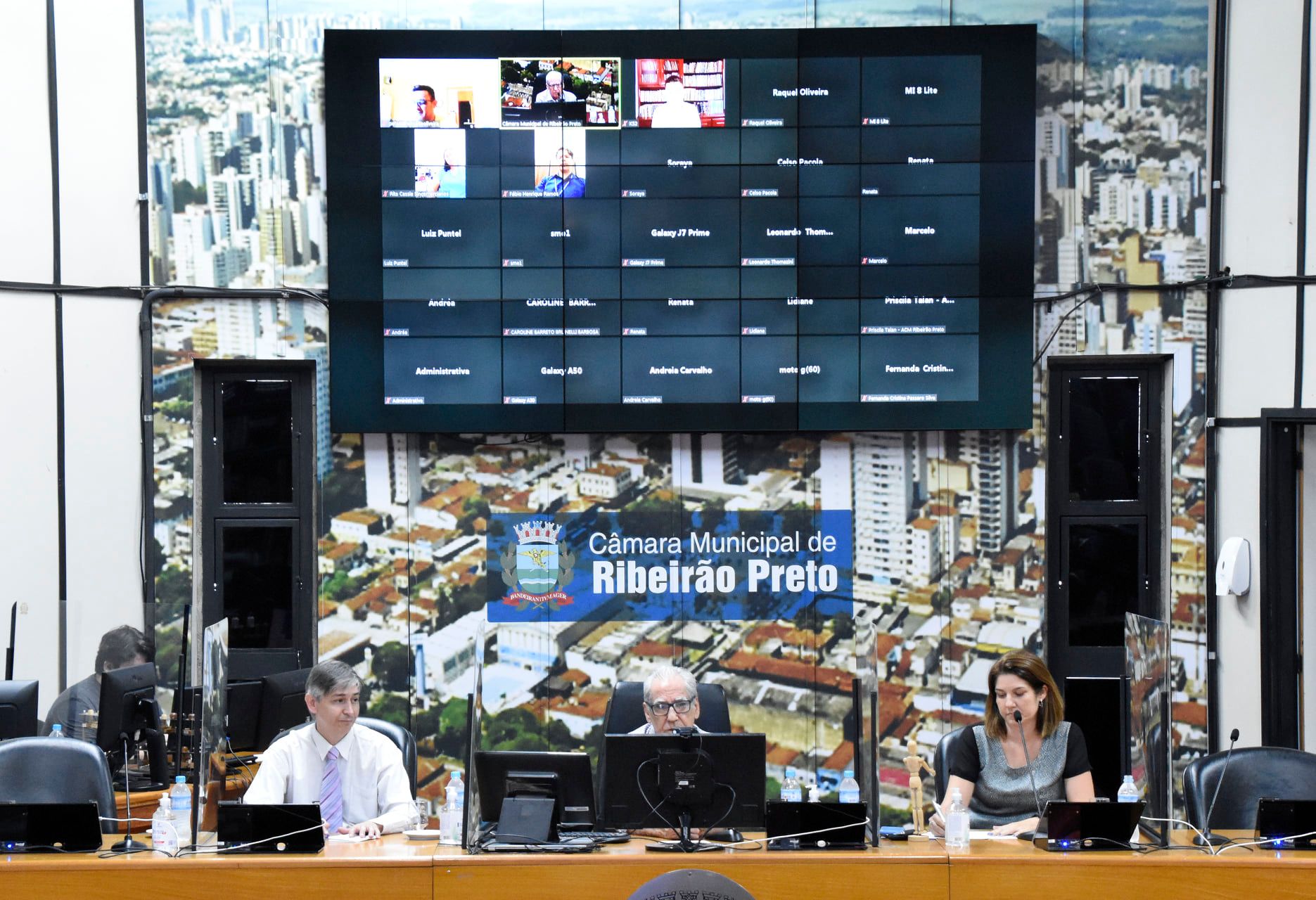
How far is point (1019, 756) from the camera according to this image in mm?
3941

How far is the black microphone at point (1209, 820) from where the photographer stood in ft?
11.6

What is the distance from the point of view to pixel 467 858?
334 cm

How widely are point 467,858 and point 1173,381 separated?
4024mm

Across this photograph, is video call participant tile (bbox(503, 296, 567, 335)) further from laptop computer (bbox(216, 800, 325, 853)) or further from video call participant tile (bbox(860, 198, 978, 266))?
laptop computer (bbox(216, 800, 325, 853))

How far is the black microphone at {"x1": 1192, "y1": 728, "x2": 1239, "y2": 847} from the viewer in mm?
3545

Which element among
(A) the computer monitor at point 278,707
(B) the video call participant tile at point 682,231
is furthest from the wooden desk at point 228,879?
(B) the video call participant tile at point 682,231

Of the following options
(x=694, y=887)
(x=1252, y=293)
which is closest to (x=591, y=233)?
(x=1252, y=293)

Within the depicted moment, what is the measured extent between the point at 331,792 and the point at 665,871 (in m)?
1.24

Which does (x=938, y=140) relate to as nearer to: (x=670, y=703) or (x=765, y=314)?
(x=765, y=314)

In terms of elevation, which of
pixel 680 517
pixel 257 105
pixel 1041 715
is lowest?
pixel 1041 715

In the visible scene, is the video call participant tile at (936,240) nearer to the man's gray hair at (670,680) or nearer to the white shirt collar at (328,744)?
the man's gray hair at (670,680)

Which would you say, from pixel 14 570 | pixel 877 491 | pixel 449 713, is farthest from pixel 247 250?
pixel 877 491

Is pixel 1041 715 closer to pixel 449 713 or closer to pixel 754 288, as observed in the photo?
pixel 754 288

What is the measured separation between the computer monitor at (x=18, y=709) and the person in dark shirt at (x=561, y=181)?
286cm
